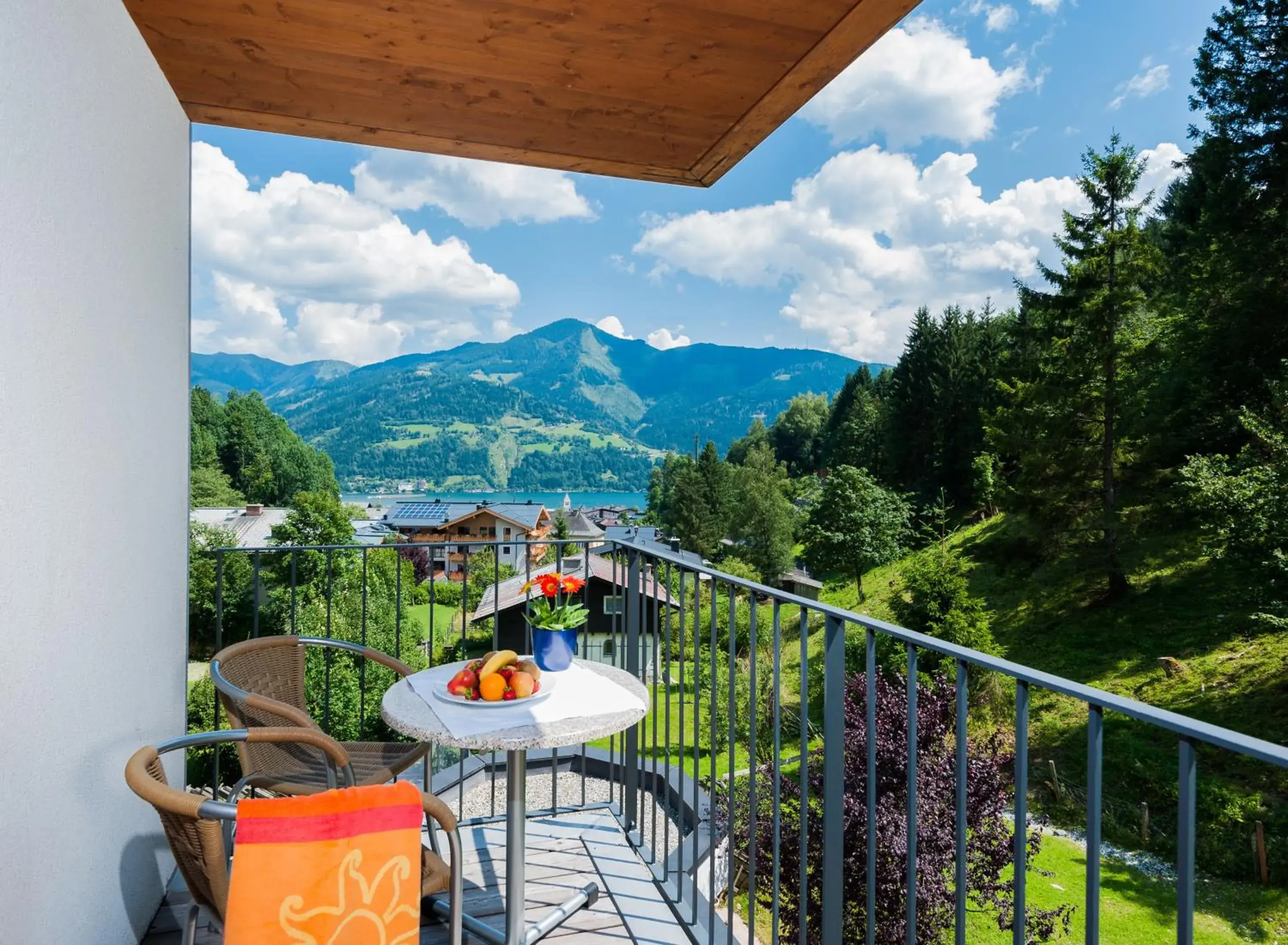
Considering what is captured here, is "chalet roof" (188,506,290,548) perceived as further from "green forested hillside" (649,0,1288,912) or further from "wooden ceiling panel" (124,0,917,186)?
"wooden ceiling panel" (124,0,917,186)

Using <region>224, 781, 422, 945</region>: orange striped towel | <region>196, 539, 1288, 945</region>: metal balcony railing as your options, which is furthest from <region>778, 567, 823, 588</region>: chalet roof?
<region>224, 781, 422, 945</region>: orange striped towel

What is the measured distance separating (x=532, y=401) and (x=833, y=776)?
352 ft

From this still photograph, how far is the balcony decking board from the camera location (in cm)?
216

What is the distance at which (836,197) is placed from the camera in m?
91.3

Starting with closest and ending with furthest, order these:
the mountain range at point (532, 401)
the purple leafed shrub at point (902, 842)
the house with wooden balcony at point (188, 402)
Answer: the house with wooden balcony at point (188, 402) < the purple leafed shrub at point (902, 842) < the mountain range at point (532, 401)

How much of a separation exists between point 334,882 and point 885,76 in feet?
185

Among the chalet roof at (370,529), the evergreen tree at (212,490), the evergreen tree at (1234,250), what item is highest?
the evergreen tree at (1234,250)

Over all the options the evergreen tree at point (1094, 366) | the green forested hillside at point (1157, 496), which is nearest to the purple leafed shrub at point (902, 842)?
the green forested hillside at point (1157, 496)

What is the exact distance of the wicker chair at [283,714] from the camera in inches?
73.0

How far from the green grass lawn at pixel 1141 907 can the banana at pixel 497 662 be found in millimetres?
8324

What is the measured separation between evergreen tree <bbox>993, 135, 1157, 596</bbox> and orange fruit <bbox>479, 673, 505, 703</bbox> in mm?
18187

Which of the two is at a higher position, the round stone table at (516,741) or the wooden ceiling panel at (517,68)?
the wooden ceiling panel at (517,68)

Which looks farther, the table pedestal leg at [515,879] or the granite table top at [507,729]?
the table pedestal leg at [515,879]

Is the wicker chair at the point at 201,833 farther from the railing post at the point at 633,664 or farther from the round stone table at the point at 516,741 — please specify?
the railing post at the point at 633,664
